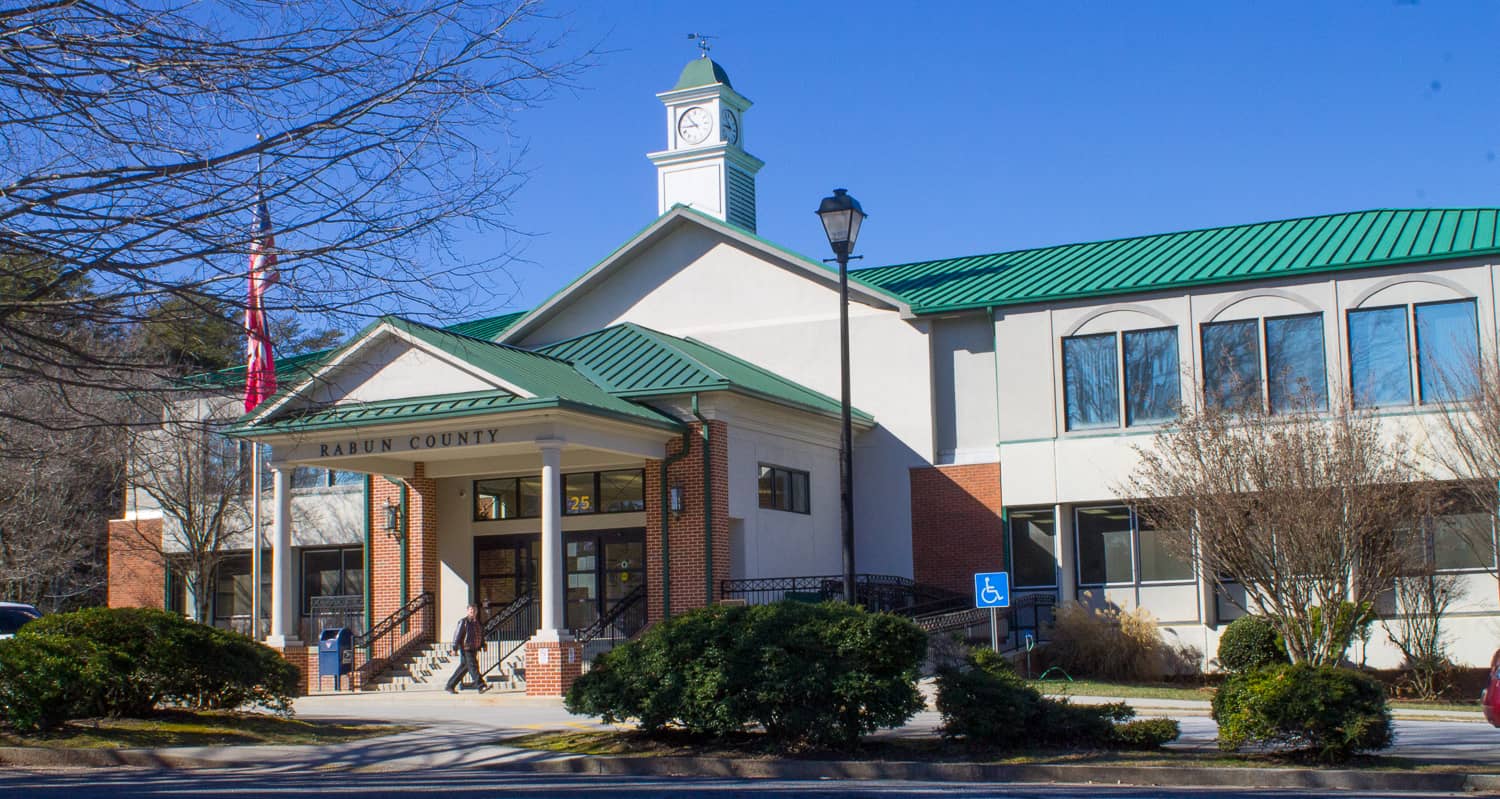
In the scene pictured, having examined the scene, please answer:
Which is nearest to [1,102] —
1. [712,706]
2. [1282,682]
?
[712,706]

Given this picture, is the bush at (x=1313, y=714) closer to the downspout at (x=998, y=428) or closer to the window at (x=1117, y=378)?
the window at (x=1117, y=378)

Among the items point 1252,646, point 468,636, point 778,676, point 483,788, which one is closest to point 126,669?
point 483,788

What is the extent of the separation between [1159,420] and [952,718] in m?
14.6

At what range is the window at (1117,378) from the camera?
92.6 ft

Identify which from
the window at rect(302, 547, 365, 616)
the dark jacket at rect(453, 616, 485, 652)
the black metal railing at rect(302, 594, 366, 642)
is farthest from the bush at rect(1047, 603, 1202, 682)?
the window at rect(302, 547, 365, 616)

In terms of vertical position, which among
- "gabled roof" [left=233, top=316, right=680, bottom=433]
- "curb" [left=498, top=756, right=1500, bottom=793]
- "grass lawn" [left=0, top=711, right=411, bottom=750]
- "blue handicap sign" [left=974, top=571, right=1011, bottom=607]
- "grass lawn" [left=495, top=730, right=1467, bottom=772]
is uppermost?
"gabled roof" [left=233, top=316, right=680, bottom=433]

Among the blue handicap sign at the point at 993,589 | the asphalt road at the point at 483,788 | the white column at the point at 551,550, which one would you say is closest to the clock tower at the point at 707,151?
the white column at the point at 551,550

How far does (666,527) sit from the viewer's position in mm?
26406

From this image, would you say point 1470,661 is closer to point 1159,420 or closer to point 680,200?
point 1159,420

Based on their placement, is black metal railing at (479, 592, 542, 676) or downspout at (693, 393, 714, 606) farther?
black metal railing at (479, 592, 542, 676)

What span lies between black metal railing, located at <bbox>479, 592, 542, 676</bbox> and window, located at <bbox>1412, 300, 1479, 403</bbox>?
636 inches

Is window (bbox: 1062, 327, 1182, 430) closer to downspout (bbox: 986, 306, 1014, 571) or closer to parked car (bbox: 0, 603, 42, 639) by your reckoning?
downspout (bbox: 986, 306, 1014, 571)

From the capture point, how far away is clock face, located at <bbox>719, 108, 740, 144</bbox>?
128 ft

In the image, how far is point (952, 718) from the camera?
48.6 feet
